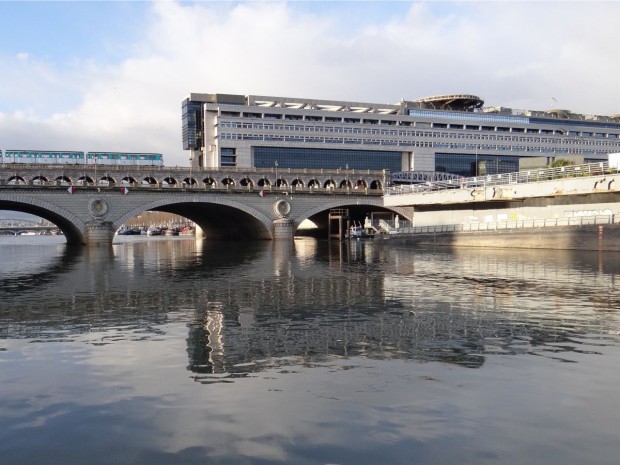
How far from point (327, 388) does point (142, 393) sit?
13.6 feet

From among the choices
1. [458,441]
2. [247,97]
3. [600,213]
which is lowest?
[458,441]

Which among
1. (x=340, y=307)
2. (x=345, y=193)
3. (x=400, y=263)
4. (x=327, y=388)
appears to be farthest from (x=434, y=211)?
(x=327, y=388)

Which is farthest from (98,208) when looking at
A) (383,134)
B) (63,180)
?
(383,134)

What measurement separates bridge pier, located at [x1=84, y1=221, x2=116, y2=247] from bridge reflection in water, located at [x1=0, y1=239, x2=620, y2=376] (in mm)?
48740

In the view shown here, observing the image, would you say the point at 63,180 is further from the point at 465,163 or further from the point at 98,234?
the point at 465,163

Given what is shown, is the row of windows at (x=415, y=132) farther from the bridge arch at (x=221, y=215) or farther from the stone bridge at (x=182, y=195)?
the stone bridge at (x=182, y=195)

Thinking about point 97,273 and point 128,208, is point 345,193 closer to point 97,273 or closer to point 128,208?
point 128,208

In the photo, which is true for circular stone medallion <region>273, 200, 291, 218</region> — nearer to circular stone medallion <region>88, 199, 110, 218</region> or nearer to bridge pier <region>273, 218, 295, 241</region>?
bridge pier <region>273, 218, 295, 241</region>

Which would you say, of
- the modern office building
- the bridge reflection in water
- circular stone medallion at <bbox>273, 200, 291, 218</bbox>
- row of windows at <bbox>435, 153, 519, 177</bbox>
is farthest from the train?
row of windows at <bbox>435, 153, 519, 177</bbox>

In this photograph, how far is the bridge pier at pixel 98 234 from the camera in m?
89.6

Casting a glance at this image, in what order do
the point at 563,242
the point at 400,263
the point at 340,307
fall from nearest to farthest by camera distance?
1. the point at 340,307
2. the point at 400,263
3. the point at 563,242

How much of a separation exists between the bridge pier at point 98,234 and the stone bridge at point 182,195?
0.49 ft

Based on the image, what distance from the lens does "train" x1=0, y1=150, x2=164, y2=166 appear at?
96.2 meters

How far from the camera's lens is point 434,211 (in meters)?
94.2
